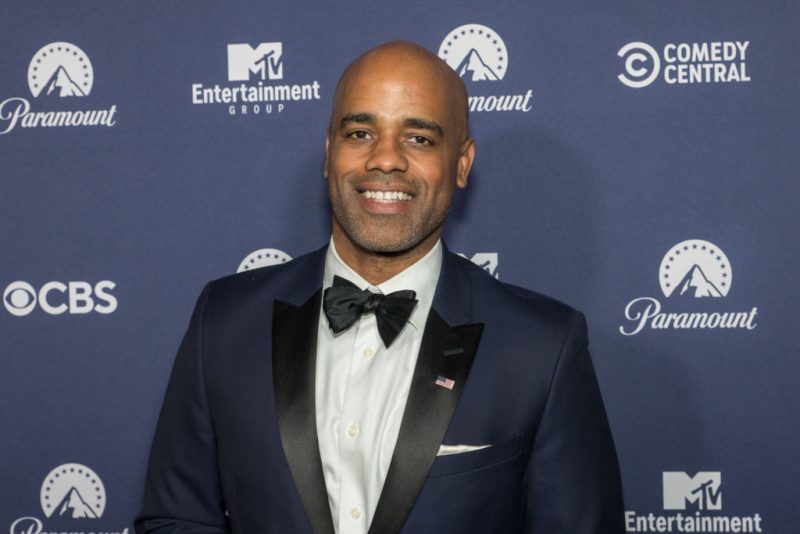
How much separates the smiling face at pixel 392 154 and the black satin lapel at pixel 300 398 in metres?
0.19

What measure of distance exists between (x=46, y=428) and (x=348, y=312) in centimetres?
124

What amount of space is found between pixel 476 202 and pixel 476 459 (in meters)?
0.89

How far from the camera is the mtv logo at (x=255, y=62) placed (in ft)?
7.70

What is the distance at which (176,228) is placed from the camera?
7.86 ft

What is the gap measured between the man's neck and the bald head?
227 mm

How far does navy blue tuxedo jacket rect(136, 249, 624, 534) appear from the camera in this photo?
62.5 inches

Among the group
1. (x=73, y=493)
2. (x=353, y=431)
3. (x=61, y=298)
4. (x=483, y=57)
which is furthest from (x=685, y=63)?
(x=73, y=493)

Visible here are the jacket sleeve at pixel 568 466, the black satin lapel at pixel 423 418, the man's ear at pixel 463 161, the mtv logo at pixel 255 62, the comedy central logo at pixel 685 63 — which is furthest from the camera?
the mtv logo at pixel 255 62

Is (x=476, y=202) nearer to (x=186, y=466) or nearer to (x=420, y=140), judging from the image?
(x=420, y=140)

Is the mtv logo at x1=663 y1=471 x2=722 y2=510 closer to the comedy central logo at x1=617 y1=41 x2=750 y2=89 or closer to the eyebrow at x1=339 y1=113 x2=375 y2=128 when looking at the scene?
the comedy central logo at x1=617 y1=41 x2=750 y2=89

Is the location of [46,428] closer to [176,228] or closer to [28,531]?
[28,531]

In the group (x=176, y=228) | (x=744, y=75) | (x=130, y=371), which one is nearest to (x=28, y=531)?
(x=130, y=371)

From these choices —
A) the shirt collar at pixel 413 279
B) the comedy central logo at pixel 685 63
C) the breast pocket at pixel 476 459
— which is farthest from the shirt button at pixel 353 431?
the comedy central logo at pixel 685 63

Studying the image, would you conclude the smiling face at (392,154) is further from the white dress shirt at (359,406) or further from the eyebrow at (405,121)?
the white dress shirt at (359,406)
